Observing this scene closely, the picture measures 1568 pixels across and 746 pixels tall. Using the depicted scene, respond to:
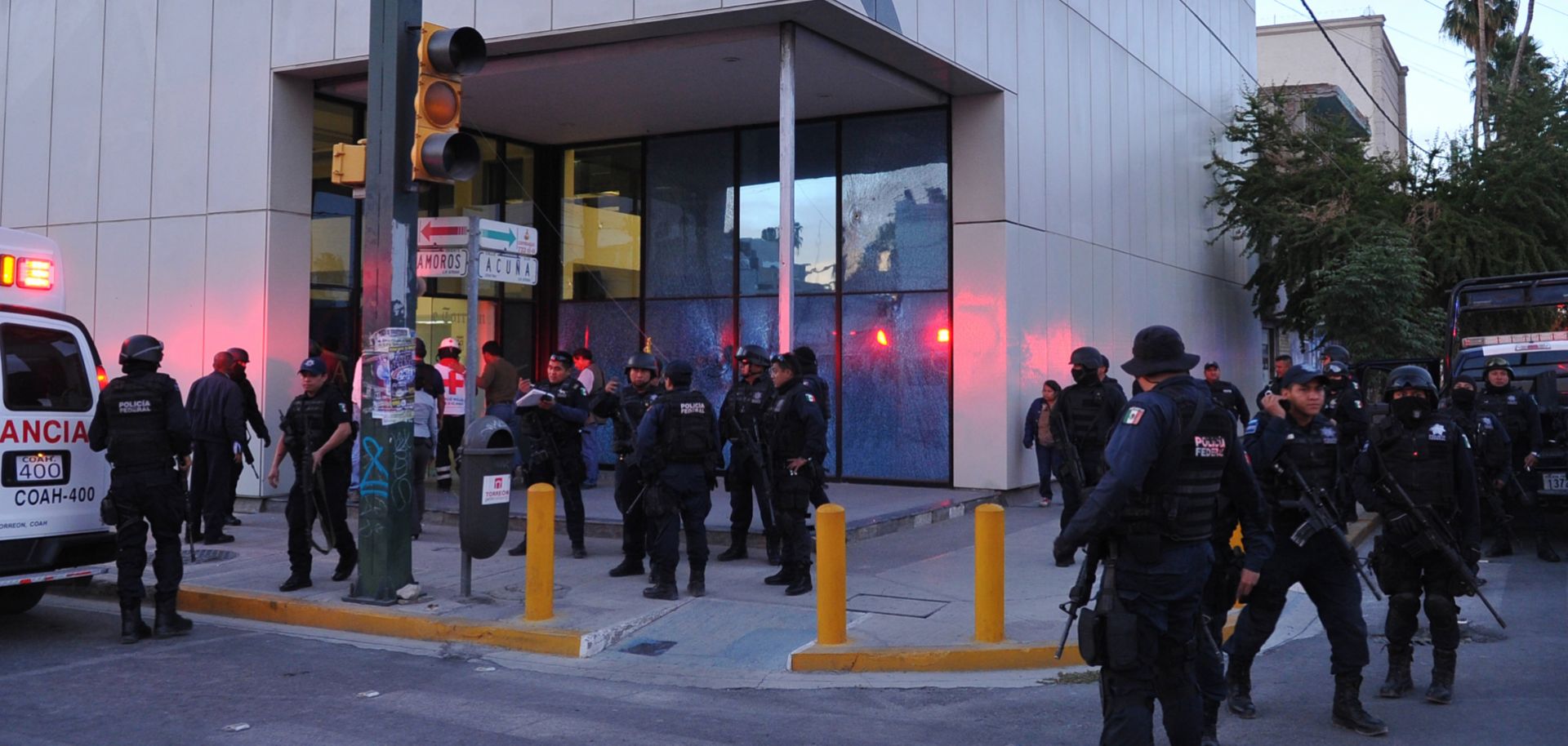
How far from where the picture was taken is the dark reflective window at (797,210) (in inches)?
648

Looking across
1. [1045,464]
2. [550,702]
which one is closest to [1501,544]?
[1045,464]

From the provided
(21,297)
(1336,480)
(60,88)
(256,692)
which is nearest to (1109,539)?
(1336,480)

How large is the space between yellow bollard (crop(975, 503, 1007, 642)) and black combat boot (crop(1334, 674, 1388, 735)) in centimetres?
207

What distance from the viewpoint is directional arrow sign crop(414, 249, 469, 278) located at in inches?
394

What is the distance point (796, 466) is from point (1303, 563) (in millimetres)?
3971

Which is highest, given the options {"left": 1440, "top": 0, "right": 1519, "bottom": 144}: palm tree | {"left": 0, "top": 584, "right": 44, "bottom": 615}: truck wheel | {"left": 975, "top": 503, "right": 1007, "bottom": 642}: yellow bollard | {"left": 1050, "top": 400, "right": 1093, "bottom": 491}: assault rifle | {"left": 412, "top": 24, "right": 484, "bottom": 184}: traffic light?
{"left": 1440, "top": 0, "right": 1519, "bottom": 144}: palm tree

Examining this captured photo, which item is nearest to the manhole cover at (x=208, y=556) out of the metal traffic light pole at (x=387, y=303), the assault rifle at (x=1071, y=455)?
the metal traffic light pole at (x=387, y=303)

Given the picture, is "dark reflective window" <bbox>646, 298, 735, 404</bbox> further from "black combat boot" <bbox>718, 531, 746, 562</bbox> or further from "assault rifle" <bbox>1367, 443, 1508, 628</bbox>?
"assault rifle" <bbox>1367, 443, 1508, 628</bbox>

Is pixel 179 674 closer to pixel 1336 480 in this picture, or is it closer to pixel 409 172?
pixel 409 172

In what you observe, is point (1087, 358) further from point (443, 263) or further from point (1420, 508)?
point (443, 263)

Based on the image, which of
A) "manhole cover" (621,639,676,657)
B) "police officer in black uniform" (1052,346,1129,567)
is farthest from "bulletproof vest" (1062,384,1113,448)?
"manhole cover" (621,639,676,657)

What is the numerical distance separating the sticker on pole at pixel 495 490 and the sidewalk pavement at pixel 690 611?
2.54ft

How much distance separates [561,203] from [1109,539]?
14.6 m

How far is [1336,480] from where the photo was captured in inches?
248
